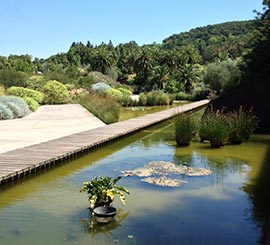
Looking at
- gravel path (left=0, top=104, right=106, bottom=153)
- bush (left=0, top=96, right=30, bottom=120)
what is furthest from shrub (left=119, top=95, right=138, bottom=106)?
bush (left=0, top=96, right=30, bottom=120)

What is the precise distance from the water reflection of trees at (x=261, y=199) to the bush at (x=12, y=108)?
11.3 m

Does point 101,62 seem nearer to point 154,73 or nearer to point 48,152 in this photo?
point 154,73

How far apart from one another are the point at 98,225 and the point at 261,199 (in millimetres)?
2729

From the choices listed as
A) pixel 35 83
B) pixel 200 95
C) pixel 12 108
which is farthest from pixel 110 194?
pixel 200 95

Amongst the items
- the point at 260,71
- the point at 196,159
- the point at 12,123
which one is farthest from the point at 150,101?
the point at 196,159

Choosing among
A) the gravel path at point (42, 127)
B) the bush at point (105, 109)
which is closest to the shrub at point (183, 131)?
the gravel path at point (42, 127)

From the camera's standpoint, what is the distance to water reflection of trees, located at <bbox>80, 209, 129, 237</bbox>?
16.3 ft

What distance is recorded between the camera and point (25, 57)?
259 feet

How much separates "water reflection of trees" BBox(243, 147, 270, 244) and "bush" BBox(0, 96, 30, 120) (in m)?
11.3

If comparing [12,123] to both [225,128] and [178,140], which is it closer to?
[178,140]

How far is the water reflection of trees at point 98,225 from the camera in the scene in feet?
16.3

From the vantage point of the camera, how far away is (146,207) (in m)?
5.98

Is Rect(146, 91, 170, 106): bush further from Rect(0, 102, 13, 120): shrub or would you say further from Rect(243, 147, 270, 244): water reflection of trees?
Rect(243, 147, 270, 244): water reflection of trees

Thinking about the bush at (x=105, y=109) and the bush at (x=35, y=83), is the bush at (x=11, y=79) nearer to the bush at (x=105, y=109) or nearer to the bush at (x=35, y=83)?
the bush at (x=35, y=83)
